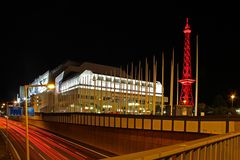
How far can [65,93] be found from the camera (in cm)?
14462

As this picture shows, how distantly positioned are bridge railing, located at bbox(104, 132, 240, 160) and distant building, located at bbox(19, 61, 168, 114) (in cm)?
8774

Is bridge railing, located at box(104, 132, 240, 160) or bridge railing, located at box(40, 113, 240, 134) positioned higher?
bridge railing, located at box(104, 132, 240, 160)

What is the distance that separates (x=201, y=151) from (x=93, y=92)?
11999 cm

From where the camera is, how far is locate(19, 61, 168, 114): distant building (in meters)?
105

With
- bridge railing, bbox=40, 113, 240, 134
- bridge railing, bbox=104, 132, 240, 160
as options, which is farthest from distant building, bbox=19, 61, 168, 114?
bridge railing, bbox=104, 132, 240, 160

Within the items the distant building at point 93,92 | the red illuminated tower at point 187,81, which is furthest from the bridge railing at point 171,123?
the distant building at point 93,92

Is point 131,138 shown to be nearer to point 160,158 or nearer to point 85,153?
point 85,153

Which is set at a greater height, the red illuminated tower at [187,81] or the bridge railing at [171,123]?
the red illuminated tower at [187,81]

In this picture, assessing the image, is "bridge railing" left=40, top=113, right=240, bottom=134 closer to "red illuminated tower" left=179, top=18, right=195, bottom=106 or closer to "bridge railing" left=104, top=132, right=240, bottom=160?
"bridge railing" left=104, top=132, right=240, bottom=160

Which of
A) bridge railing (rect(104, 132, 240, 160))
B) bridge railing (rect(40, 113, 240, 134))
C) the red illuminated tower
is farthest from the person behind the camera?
the red illuminated tower

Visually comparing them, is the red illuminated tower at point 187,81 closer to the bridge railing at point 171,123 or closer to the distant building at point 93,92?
the bridge railing at point 171,123

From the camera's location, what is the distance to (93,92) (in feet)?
411

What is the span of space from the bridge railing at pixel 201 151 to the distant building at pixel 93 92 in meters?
87.7

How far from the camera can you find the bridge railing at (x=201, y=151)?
13.2 feet
